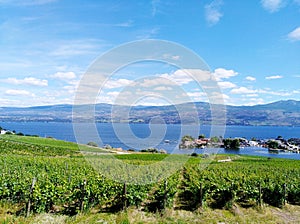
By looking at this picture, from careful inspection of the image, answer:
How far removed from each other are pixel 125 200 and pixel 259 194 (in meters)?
6.87

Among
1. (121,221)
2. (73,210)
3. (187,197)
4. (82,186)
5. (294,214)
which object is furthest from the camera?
(187,197)

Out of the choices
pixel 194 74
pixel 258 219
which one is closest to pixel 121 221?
pixel 258 219

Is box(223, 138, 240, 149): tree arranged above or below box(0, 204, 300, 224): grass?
below

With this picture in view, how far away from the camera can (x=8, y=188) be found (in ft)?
38.1

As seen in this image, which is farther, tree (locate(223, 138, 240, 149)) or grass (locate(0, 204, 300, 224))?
tree (locate(223, 138, 240, 149))

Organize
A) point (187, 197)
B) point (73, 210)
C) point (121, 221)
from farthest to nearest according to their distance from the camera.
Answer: point (187, 197), point (73, 210), point (121, 221)

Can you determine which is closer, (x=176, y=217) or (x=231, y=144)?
(x=176, y=217)

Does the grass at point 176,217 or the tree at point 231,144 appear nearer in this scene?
the grass at point 176,217

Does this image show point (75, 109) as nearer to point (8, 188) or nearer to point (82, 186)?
point (82, 186)

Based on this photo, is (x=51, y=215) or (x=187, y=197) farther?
(x=187, y=197)

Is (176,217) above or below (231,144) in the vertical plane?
above

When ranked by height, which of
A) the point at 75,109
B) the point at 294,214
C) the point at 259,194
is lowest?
the point at 294,214

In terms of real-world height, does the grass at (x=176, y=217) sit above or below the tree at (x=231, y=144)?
above

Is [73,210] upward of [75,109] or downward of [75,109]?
downward
